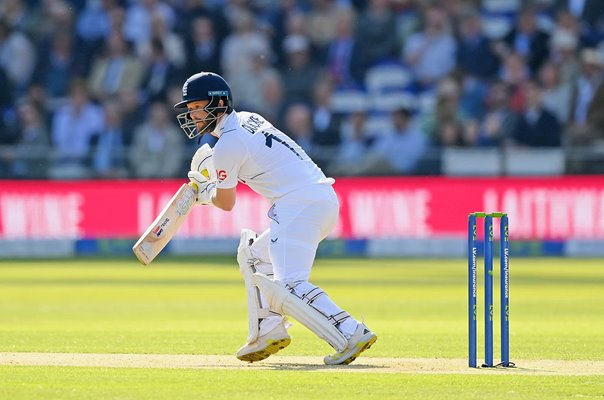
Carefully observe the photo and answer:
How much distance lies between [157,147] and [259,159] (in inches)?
549


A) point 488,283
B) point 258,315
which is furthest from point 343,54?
point 488,283

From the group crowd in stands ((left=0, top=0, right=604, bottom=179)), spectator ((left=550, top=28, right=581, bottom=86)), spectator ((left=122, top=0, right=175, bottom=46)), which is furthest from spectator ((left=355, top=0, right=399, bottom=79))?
spectator ((left=122, top=0, right=175, bottom=46))

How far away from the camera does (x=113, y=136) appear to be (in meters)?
22.3

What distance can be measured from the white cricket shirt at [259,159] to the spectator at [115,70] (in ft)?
49.7

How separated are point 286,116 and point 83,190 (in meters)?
3.49

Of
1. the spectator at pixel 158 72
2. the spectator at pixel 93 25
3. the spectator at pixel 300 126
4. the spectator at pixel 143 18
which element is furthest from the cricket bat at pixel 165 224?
the spectator at pixel 93 25

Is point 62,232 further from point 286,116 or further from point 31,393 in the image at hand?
point 31,393

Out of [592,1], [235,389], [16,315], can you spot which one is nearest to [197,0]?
[592,1]

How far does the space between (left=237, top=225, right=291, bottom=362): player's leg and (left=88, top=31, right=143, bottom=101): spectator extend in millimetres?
15059

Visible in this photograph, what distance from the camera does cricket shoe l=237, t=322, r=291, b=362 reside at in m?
8.05

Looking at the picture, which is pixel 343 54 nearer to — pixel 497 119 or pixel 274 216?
pixel 497 119

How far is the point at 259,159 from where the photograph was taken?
8055 millimetres

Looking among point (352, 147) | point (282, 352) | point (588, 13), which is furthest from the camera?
point (588, 13)

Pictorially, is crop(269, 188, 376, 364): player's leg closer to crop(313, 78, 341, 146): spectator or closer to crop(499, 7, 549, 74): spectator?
crop(313, 78, 341, 146): spectator
